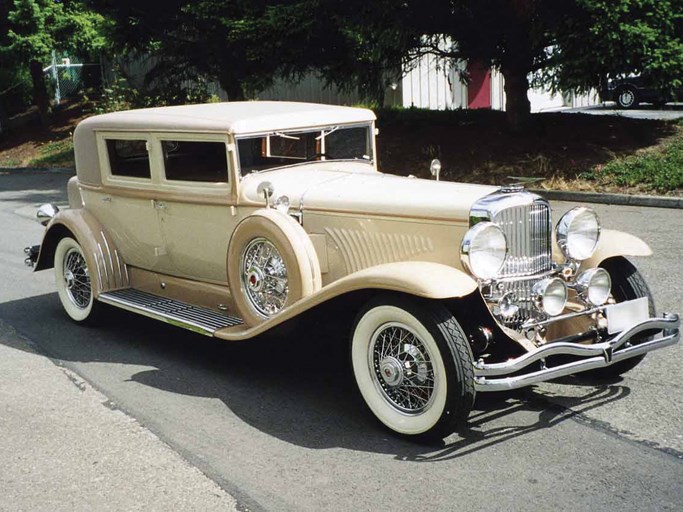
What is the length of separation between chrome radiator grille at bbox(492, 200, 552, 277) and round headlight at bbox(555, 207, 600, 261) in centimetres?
10

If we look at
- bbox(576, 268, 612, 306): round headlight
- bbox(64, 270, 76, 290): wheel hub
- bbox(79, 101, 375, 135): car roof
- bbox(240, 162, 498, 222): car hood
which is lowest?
bbox(64, 270, 76, 290): wheel hub

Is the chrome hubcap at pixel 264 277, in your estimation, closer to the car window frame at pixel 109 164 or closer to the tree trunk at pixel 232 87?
the car window frame at pixel 109 164

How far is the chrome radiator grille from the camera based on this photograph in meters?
4.42

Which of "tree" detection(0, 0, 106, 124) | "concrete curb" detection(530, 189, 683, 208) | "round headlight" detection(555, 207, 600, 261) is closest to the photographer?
"round headlight" detection(555, 207, 600, 261)

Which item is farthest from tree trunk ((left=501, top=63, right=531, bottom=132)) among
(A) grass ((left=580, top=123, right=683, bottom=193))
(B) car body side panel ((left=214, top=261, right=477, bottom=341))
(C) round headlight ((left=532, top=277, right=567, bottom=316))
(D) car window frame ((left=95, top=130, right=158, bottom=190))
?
(B) car body side panel ((left=214, top=261, right=477, bottom=341))

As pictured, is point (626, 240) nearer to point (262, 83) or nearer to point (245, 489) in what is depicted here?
point (245, 489)

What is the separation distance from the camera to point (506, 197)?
4332 millimetres

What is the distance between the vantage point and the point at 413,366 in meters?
4.17

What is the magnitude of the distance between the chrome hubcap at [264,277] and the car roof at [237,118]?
2.73ft

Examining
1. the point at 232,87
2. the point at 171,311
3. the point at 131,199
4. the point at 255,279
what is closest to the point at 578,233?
the point at 255,279

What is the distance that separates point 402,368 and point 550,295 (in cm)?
92

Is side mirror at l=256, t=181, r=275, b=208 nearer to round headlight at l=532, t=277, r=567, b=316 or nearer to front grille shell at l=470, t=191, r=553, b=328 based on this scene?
front grille shell at l=470, t=191, r=553, b=328

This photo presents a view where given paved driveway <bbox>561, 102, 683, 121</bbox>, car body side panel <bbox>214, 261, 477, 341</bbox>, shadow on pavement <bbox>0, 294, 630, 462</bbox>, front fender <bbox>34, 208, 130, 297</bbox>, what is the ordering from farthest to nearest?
paved driveway <bbox>561, 102, 683, 121</bbox>
front fender <bbox>34, 208, 130, 297</bbox>
shadow on pavement <bbox>0, 294, 630, 462</bbox>
car body side panel <bbox>214, 261, 477, 341</bbox>

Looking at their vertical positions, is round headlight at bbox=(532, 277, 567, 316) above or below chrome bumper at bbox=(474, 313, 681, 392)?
above
